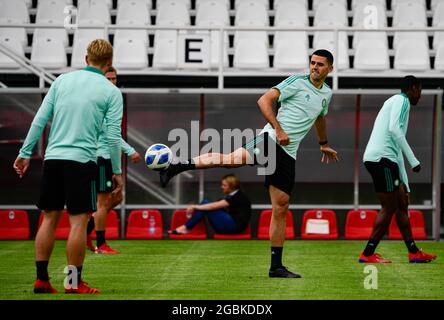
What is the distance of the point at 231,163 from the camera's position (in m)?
9.12

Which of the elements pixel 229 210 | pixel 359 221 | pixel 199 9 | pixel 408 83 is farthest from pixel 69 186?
pixel 199 9

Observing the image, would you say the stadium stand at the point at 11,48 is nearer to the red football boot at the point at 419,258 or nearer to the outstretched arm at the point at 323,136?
the outstretched arm at the point at 323,136

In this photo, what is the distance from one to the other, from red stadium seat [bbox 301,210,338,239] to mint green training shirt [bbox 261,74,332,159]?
22.3ft

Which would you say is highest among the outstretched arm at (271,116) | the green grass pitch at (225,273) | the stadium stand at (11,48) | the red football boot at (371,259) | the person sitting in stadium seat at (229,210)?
A: the stadium stand at (11,48)

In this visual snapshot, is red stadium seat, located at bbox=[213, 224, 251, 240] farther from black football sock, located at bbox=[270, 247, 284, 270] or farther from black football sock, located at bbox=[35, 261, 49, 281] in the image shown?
black football sock, located at bbox=[35, 261, 49, 281]

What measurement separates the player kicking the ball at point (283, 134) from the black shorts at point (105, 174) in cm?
223

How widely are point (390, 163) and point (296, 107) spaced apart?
202 cm

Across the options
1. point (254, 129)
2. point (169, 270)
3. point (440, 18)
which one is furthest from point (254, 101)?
point (169, 270)

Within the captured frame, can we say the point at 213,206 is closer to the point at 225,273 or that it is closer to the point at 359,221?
the point at 359,221

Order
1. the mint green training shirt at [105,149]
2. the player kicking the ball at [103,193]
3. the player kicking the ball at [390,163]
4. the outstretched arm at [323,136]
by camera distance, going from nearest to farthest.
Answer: the outstretched arm at [323,136], the player kicking the ball at [390,163], the mint green training shirt at [105,149], the player kicking the ball at [103,193]

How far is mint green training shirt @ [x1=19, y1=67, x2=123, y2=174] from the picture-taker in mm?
7422

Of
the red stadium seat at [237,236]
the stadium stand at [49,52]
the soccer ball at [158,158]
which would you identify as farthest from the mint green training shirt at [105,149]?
the stadium stand at [49,52]

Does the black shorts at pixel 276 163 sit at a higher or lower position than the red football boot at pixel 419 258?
higher

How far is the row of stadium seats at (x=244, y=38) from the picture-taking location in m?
18.6
